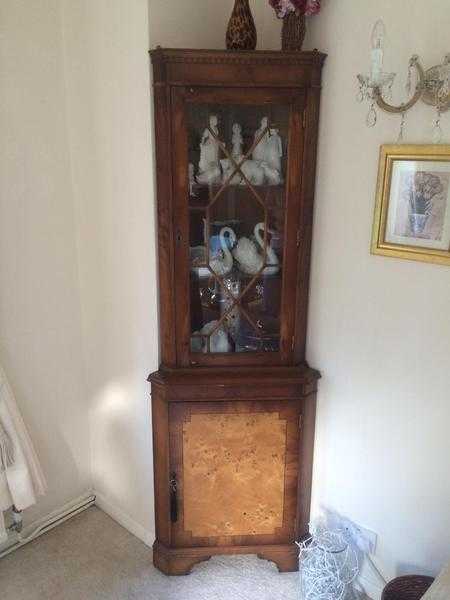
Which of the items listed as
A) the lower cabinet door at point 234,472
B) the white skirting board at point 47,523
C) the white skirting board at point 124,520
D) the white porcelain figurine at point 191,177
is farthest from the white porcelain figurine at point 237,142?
the white skirting board at point 47,523

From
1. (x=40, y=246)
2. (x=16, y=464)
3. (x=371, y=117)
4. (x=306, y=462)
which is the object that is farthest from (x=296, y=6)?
(x=16, y=464)

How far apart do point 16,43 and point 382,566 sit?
7.35 feet

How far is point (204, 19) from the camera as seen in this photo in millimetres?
1723

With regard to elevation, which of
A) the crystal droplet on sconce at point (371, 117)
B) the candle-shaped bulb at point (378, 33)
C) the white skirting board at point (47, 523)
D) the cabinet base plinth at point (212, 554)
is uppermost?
the candle-shaped bulb at point (378, 33)

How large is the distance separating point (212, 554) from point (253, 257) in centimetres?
113

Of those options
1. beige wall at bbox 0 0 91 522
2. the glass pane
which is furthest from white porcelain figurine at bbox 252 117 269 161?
beige wall at bbox 0 0 91 522

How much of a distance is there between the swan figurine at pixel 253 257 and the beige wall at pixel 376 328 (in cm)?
16

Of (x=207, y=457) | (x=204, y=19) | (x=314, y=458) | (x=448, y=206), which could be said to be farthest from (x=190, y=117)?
(x=314, y=458)

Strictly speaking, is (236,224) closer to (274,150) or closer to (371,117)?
(274,150)

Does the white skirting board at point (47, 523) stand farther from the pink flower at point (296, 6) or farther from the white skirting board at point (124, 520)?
the pink flower at point (296, 6)

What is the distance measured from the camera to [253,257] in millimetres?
1741

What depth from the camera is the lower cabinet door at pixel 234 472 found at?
178cm

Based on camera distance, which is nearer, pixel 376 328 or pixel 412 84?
pixel 412 84

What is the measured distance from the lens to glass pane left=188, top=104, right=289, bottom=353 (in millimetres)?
1618
